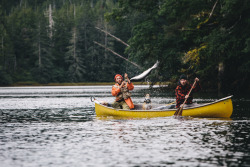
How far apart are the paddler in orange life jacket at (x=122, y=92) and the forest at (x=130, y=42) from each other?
39.3 ft

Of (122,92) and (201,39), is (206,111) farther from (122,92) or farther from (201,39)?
(201,39)

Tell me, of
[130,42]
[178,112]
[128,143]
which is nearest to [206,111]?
[178,112]

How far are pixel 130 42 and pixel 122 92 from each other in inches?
1183

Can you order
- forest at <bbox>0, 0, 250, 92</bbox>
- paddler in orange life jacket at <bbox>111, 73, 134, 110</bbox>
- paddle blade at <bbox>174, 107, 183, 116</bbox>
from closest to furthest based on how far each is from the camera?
1. paddle blade at <bbox>174, 107, 183, 116</bbox>
2. paddler in orange life jacket at <bbox>111, 73, 134, 110</bbox>
3. forest at <bbox>0, 0, 250, 92</bbox>

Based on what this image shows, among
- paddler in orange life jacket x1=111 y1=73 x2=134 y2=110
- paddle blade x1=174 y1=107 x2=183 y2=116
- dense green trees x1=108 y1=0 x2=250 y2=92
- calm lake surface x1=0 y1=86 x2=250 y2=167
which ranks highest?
dense green trees x1=108 y1=0 x2=250 y2=92

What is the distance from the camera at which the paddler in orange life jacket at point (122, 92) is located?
69.0 feet

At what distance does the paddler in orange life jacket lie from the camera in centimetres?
2103

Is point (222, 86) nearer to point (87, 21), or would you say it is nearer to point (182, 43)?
point (182, 43)

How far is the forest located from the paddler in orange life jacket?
1198cm

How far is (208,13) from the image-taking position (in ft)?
120

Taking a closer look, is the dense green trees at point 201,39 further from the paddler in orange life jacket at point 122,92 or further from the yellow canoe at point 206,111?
the yellow canoe at point 206,111

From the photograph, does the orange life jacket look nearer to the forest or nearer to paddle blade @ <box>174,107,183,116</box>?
paddle blade @ <box>174,107,183,116</box>

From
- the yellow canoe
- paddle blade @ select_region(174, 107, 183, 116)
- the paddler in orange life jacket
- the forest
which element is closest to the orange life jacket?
the paddler in orange life jacket

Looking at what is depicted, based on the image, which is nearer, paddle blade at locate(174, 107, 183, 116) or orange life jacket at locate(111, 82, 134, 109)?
paddle blade at locate(174, 107, 183, 116)
